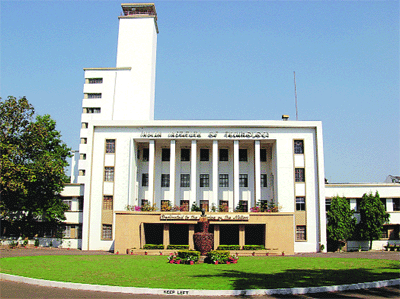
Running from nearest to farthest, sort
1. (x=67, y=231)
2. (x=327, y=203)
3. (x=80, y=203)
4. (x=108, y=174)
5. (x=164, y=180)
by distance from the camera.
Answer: (x=108, y=174) < (x=164, y=180) < (x=327, y=203) < (x=67, y=231) < (x=80, y=203)

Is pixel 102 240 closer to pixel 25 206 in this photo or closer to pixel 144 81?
pixel 25 206

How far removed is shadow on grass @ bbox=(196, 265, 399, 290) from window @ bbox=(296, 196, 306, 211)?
1926 centimetres

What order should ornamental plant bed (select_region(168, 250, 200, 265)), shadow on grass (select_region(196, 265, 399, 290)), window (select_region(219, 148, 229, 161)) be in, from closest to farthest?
→ shadow on grass (select_region(196, 265, 399, 290))
ornamental plant bed (select_region(168, 250, 200, 265))
window (select_region(219, 148, 229, 161))

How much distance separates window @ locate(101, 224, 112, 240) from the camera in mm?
40531

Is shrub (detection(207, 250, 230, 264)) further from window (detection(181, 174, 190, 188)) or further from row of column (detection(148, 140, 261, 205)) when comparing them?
window (detection(181, 174, 190, 188))

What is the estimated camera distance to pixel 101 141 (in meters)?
42.5

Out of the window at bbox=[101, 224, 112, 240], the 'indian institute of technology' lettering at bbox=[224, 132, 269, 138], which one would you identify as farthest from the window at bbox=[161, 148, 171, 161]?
the window at bbox=[101, 224, 112, 240]

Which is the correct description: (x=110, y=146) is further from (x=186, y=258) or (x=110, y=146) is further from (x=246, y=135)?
(x=186, y=258)

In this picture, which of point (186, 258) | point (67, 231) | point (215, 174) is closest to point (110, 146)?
point (67, 231)

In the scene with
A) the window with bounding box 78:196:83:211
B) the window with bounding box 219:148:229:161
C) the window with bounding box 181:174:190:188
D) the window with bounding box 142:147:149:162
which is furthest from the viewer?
the window with bounding box 78:196:83:211

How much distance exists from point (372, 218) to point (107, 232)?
28350mm

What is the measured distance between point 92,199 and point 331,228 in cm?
2567

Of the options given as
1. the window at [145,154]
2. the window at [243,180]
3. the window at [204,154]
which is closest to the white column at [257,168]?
the window at [243,180]

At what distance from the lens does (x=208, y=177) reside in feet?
145
